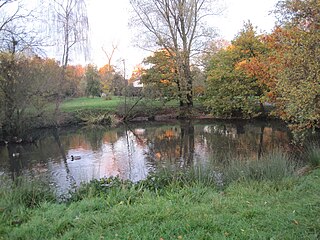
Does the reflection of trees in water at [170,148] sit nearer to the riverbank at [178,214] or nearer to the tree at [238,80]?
the riverbank at [178,214]

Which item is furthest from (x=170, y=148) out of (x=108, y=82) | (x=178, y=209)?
(x=108, y=82)

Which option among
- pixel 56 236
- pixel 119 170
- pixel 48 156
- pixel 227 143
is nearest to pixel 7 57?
pixel 48 156

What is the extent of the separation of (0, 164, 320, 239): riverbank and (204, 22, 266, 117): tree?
1766cm

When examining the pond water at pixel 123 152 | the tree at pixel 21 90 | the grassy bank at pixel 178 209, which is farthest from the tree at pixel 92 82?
the grassy bank at pixel 178 209

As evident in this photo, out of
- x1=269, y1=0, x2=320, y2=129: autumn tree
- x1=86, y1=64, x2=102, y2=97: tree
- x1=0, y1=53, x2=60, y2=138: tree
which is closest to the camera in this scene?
x1=269, y1=0, x2=320, y2=129: autumn tree

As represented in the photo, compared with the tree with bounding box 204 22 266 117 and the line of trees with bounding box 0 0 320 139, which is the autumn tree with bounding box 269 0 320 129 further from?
the tree with bounding box 204 22 266 117

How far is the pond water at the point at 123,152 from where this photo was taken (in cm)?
1071

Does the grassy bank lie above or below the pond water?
above

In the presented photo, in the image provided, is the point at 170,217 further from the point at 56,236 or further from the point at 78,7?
the point at 78,7

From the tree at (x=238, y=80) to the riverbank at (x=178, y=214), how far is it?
58.0 feet

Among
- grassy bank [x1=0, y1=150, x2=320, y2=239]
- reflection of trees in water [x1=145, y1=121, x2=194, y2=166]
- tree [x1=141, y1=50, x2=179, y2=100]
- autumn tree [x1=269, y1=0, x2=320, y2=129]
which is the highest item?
tree [x1=141, y1=50, x2=179, y2=100]

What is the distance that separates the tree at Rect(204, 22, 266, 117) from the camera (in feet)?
75.7

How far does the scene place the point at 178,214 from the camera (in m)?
4.71

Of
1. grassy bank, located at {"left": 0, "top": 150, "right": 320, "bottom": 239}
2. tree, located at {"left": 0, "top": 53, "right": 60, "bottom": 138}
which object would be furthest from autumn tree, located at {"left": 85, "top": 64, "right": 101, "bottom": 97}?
grassy bank, located at {"left": 0, "top": 150, "right": 320, "bottom": 239}
